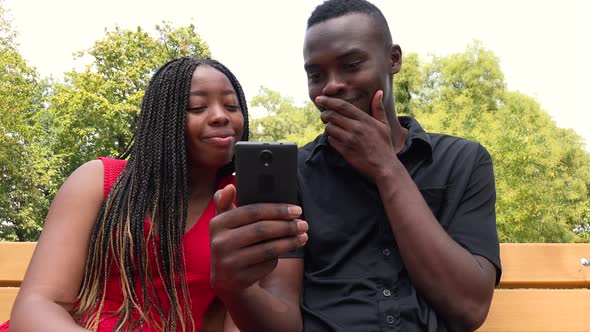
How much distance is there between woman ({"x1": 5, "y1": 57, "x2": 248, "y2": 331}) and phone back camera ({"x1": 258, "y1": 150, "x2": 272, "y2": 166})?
2.62ft

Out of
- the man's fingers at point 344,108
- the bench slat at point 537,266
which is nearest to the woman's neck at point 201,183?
the man's fingers at point 344,108

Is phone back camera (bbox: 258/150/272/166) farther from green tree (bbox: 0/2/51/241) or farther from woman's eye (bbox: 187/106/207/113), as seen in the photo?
green tree (bbox: 0/2/51/241)

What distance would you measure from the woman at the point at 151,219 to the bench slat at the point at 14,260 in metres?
0.87

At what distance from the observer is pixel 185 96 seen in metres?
2.64

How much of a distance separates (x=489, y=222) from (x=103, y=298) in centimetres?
151

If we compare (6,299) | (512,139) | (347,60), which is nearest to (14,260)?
(6,299)

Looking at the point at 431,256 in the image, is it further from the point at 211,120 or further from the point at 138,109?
the point at 138,109

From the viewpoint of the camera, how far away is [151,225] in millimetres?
2574

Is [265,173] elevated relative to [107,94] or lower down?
elevated

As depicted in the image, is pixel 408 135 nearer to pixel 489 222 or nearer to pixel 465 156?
pixel 465 156

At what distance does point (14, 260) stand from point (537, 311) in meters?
2.65

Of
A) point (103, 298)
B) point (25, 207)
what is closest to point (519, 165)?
point (25, 207)

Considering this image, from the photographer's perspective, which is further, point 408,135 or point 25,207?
point 25,207

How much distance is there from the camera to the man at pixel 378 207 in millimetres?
2107
